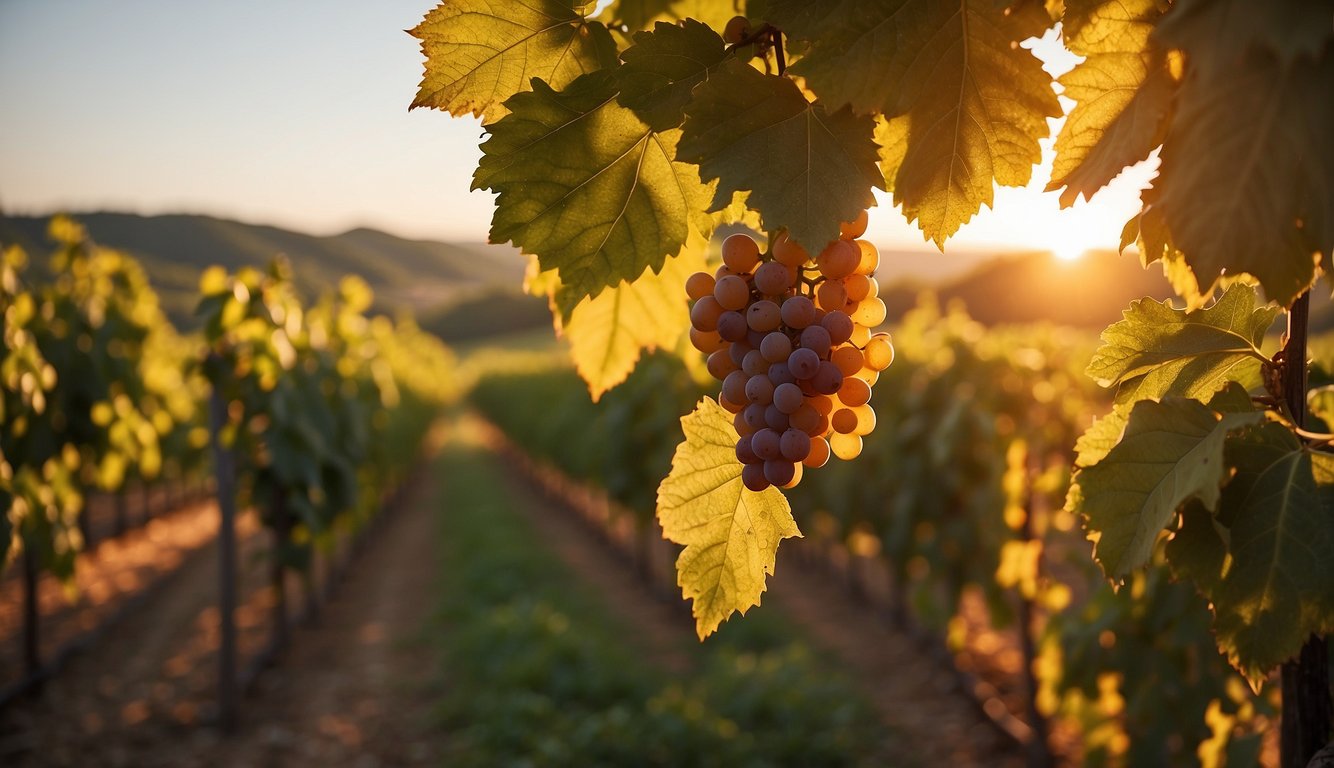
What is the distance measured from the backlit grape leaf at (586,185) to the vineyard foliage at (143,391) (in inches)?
222

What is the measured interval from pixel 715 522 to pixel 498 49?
61 cm

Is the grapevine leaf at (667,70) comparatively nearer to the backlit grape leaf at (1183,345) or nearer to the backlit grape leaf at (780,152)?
the backlit grape leaf at (780,152)

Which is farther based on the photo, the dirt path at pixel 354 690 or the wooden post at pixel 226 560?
the wooden post at pixel 226 560

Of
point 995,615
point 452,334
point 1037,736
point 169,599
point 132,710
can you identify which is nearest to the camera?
point 1037,736

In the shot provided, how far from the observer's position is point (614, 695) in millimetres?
7535

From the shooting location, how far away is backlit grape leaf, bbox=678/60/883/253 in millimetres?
854

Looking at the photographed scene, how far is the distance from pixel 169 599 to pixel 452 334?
315ft

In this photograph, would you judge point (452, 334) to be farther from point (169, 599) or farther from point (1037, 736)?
point (1037, 736)

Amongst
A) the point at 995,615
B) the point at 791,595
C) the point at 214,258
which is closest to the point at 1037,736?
the point at 995,615

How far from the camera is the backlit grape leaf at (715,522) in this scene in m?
0.99

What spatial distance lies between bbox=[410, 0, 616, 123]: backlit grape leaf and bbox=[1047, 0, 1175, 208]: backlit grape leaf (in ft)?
1.70

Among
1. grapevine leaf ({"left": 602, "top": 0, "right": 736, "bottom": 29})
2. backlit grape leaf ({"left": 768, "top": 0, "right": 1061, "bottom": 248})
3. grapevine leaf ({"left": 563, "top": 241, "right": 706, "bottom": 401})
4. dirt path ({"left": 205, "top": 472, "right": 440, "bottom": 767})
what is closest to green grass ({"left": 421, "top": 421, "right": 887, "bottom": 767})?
dirt path ({"left": 205, "top": 472, "right": 440, "bottom": 767})

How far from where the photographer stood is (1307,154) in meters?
0.69

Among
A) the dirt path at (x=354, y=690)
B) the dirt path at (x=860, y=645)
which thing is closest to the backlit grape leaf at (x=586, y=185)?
the dirt path at (x=860, y=645)
